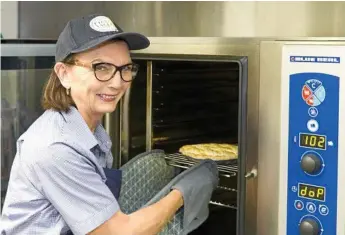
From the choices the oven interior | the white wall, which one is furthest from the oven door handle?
the white wall

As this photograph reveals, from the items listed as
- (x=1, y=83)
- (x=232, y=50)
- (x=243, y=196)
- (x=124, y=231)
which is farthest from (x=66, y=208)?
(x=1, y=83)

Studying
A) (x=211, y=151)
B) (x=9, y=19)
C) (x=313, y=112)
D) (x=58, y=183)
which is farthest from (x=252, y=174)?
(x=9, y=19)

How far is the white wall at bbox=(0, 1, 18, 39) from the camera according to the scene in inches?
79.0

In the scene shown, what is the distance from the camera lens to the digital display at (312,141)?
111cm

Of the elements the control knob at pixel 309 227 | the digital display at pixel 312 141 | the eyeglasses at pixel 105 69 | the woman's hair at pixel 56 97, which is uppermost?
the eyeglasses at pixel 105 69

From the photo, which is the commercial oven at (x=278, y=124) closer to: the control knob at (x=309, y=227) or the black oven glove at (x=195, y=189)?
the control knob at (x=309, y=227)

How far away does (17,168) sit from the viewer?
1231 mm

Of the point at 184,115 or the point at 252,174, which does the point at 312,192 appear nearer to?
the point at 252,174

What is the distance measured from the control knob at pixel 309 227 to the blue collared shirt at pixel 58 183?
0.39 meters

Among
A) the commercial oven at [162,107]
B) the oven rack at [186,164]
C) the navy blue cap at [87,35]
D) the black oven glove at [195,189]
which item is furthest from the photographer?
the commercial oven at [162,107]

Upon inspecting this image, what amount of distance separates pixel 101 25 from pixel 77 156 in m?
0.30

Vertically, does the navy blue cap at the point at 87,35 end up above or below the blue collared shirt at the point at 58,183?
above

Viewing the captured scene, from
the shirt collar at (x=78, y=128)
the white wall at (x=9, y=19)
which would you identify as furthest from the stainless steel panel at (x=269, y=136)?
the white wall at (x=9, y=19)

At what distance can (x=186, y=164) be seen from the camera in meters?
1.54
